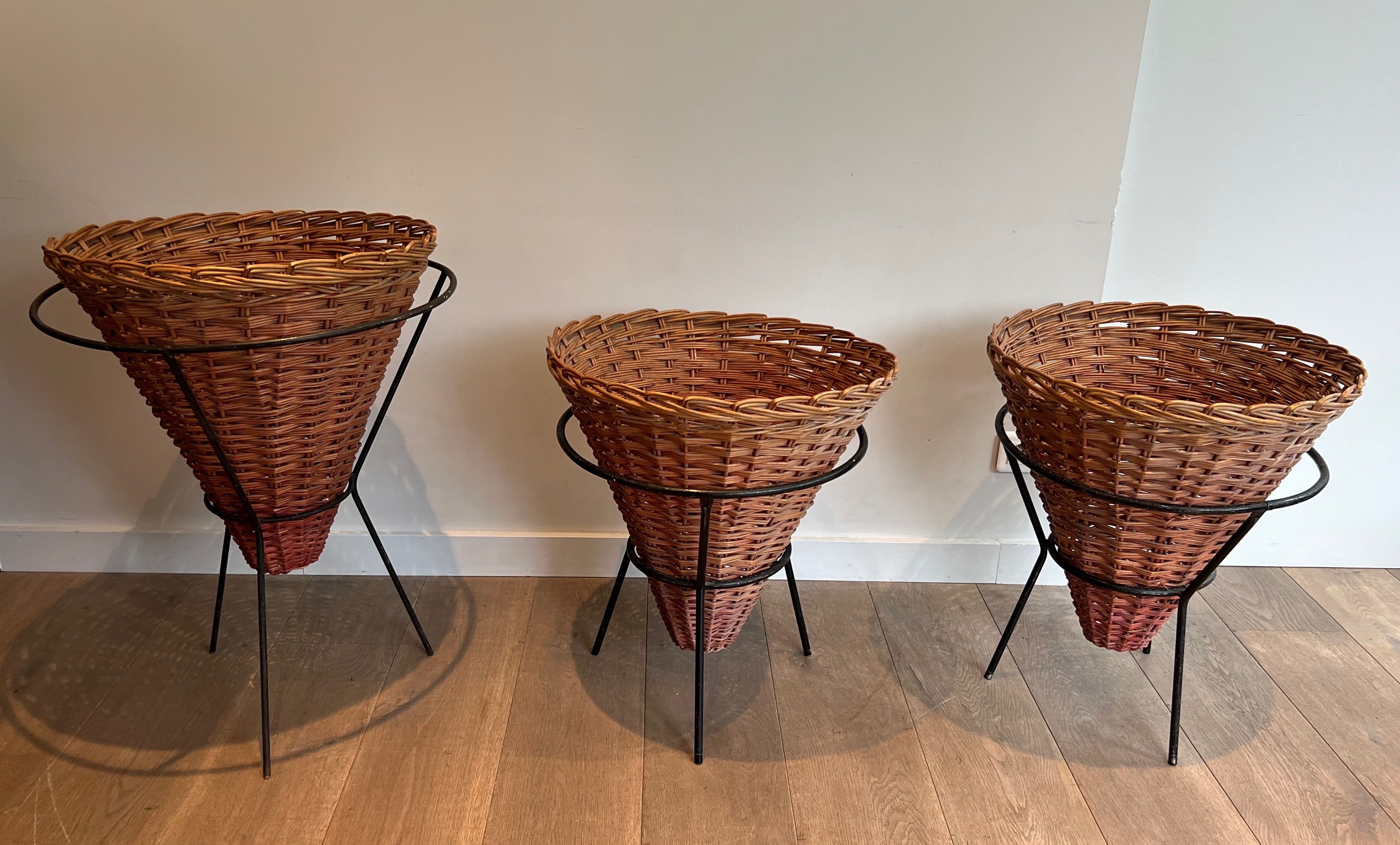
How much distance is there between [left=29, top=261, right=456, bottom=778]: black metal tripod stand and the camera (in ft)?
3.49

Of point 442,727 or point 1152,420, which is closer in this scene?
point 1152,420

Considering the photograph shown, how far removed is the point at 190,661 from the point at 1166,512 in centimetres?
149

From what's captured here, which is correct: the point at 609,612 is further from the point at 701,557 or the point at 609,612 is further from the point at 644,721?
the point at 701,557

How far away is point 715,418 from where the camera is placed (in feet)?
3.38

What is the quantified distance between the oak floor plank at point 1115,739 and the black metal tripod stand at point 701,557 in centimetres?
44

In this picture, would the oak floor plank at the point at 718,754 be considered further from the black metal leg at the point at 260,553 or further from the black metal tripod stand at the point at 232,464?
the black metal leg at the point at 260,553

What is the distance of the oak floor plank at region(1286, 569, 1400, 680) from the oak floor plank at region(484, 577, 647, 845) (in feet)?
4.17

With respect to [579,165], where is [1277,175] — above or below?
below

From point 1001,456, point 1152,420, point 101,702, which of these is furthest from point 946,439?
point 101,702

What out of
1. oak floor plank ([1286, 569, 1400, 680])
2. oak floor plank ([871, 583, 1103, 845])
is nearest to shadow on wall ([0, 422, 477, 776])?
oak floor plank ([871, 583, 1103, 845])

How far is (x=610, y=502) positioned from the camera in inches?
67.8

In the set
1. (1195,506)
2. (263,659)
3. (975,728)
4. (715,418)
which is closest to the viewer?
(715,418)

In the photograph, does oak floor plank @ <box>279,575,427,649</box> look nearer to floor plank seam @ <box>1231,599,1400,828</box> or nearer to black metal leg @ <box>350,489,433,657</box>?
black metal leg @ <box>350,489,433,657</box>

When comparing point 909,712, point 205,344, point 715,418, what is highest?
point 205,344
